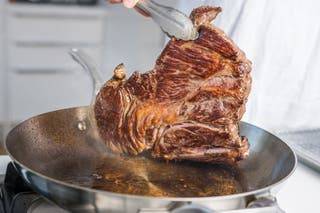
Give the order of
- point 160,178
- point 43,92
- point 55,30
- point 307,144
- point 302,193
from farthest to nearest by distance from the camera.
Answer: point 43,92 < point 55,30 < point 307,144 < point 302,193 < point 160,178

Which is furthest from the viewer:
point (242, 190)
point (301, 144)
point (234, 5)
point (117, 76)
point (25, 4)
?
point (25, 4)

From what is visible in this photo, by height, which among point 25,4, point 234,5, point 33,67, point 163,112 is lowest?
point 33,67

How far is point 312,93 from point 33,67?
7.59 feet

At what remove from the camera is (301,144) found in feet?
4.45

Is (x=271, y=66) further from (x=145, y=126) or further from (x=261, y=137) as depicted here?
(x=145, y=126)

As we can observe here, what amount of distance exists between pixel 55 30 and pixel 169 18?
248cm

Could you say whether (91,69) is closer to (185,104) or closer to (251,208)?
(185,104)

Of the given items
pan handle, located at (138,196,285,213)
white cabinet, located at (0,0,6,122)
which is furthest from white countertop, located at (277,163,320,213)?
white cabinet, located at (0,0,6,122)

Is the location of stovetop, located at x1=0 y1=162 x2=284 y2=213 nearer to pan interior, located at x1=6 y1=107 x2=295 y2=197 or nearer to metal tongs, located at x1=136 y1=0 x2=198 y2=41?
pan interior, located at x1=6 y1=107 x2=295 y2=197

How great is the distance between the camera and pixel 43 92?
3.45 metres

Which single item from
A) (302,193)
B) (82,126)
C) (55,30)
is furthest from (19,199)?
(55,30)

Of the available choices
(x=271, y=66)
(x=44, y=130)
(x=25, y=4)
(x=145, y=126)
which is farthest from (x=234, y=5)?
(x=25, y=4)

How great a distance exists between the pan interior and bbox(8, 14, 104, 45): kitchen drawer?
7.28 ft

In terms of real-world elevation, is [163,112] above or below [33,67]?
above
